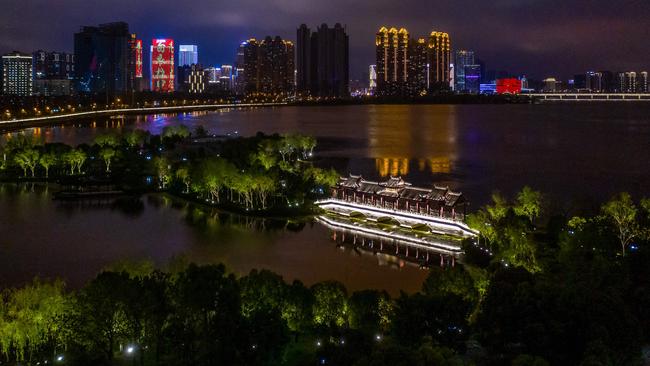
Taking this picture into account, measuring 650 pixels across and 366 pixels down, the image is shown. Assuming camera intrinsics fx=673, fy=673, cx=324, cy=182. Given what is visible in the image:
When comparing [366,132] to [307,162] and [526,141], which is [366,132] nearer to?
[526,141]

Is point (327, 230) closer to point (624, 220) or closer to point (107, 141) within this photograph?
point (624, 220)

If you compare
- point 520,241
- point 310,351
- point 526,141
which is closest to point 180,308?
point 310,351

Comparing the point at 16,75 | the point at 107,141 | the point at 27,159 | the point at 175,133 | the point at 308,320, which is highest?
the point at 16,75

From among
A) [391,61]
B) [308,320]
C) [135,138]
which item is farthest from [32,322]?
[391,61]

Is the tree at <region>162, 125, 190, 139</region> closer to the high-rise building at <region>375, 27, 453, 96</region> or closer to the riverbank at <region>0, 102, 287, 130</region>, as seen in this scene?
the riverbank at <region>0, 102, 287, 130</region>

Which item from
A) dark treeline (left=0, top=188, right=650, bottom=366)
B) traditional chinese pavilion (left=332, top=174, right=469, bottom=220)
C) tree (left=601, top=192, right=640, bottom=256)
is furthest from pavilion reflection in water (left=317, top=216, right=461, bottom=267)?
dark treeline (left=0, top=188, right=650, bottom=366)

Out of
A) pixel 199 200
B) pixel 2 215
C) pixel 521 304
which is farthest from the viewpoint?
pixel 199 200

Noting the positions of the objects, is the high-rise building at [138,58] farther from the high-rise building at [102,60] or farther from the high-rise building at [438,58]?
the high-rise building at [438,58]

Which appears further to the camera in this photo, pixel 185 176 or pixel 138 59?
pixel 138 59
